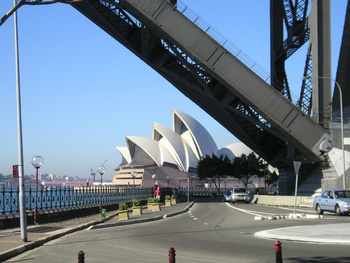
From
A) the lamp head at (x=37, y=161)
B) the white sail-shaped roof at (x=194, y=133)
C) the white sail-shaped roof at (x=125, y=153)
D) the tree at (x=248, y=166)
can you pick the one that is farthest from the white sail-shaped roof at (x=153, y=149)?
the lamp head at (x=37, y=161)

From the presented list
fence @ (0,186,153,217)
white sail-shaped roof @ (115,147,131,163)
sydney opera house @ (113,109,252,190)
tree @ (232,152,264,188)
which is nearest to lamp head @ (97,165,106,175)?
fence @ (0,186,153,217)

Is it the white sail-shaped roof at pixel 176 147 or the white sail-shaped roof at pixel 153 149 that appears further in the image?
the white sail-shaped roof at pixel 153 149

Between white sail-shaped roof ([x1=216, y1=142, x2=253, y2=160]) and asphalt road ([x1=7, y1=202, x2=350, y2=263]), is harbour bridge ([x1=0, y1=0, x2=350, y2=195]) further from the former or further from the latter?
white sail-shaped roof ([x1=216, y1=142, x2=253, y2=160])

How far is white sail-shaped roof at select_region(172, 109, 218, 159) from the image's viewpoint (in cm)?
11900

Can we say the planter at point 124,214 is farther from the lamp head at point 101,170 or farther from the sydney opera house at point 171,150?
the sydney opera house at point 171,150

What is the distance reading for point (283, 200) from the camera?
43.3 metres

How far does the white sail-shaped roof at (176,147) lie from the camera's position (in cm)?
12138

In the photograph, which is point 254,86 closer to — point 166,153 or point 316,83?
point 316,83

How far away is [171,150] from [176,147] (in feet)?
11.1

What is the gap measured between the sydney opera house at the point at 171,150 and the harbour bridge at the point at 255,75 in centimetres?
7152

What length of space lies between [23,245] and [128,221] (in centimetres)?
989

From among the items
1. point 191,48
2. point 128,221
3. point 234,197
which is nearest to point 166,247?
point 128,221

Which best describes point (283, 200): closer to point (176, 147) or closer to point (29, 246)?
→ point (29, 246)

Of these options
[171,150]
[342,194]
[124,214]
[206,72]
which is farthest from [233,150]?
[124,214]
